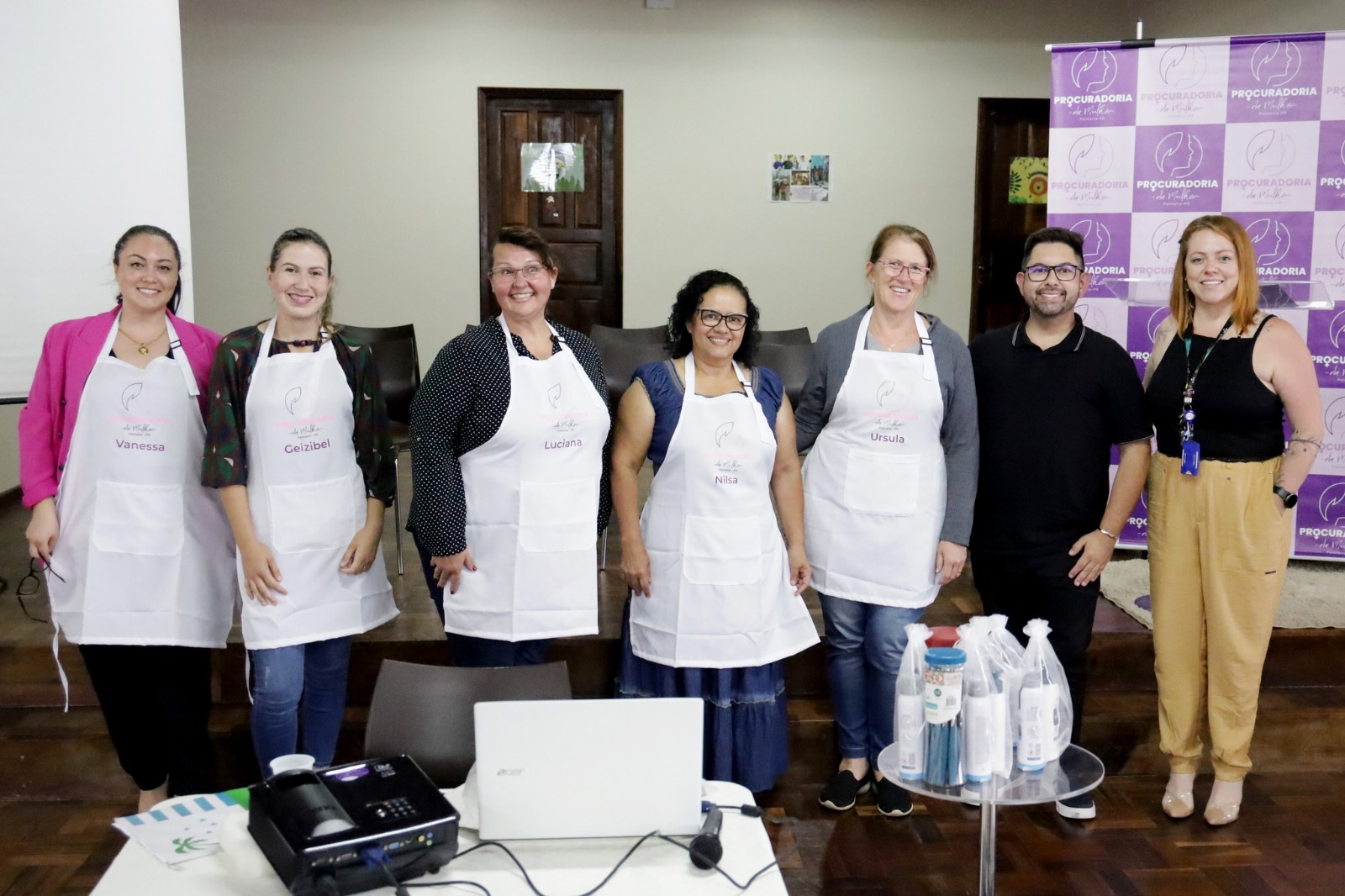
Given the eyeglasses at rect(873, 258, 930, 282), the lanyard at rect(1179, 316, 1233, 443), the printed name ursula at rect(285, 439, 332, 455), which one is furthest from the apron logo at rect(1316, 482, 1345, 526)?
the printed name ursula at rect(285, 439, 332, 455)

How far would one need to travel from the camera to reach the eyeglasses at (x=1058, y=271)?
8.99 ft

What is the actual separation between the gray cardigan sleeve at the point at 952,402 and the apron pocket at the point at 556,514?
65cm

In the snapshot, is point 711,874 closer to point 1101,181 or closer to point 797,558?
point 797,558

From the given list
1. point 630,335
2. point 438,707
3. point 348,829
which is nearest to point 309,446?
point 438,707

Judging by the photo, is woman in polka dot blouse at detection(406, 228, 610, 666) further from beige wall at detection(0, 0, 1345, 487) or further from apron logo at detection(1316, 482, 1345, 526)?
beige wall at detection(0, 0, 1345, 487)

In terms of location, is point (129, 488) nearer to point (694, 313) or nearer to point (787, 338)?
point (694, 313)

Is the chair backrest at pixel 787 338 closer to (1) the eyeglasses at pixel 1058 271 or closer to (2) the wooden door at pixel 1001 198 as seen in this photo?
(1) the eyeglasses at pixel 1058 271

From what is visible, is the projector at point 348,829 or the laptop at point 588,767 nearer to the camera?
the projector at point 348,829

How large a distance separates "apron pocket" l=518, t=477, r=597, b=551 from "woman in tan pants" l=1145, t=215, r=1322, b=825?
4.53ft

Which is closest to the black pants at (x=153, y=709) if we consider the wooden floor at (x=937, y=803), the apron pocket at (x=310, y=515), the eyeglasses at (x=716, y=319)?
the wooden floor at (x=937, y=803)

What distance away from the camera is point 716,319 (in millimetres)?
2629

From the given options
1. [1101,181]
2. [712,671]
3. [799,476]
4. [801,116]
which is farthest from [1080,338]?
[801,116]

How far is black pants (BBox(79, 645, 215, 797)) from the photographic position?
268 cm

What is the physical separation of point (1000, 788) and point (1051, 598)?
3.31ft
